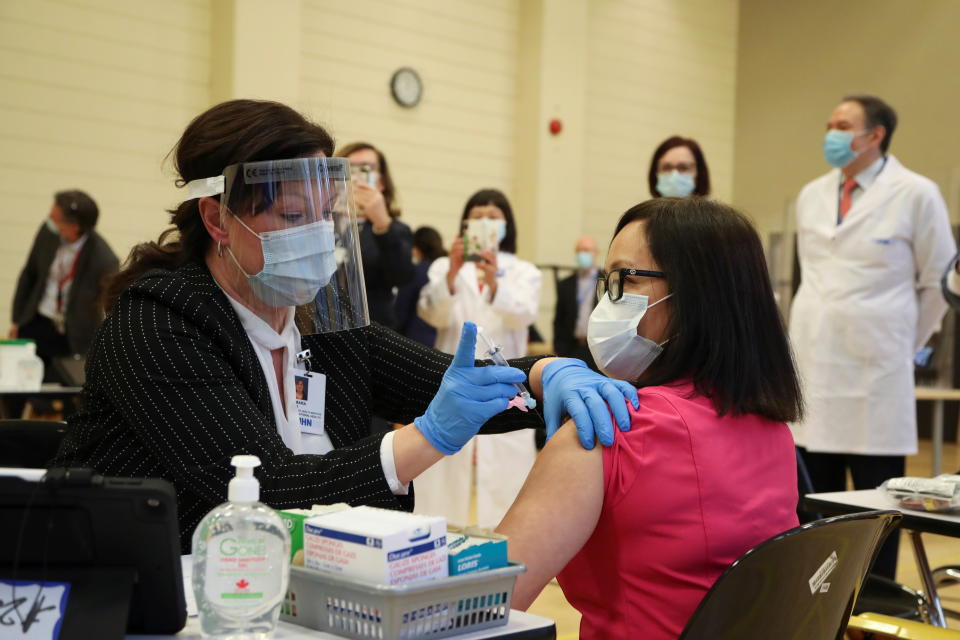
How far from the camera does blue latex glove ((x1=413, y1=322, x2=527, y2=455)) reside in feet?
4.63

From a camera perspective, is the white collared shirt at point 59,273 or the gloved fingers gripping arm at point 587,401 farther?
the white collared shirt at point 59,273

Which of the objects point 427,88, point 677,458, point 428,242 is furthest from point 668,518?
point 427,88

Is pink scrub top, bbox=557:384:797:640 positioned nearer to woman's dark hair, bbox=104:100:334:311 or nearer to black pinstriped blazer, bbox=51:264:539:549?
black pinstriped blazer, bbox=51:264:539:549

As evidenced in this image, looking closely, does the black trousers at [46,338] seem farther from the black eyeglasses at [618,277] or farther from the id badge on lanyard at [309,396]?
the black eyeglasses at [618,277]

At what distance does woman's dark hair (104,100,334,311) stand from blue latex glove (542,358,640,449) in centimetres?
58

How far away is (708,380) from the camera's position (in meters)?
1.45

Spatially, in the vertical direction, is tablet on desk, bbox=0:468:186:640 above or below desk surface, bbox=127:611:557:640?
above

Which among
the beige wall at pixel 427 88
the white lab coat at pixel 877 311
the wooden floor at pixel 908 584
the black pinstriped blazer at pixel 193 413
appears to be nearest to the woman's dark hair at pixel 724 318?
the black pinstriped blazer at pixel 193 413

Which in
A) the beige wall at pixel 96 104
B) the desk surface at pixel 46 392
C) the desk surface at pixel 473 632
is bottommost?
the desk surface at pixel 46 392

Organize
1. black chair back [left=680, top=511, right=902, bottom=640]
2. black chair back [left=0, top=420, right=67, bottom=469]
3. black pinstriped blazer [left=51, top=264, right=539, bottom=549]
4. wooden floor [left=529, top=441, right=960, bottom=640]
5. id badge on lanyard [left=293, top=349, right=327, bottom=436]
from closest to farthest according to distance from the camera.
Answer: black chair back [left=680, top=511, right=902, bottom=640] < black pinstriped blazer [left=51, top=264, right=539, bottom=549] < id badge on lanyard [left=293, top=349, right=327, bottom=436] < black chair back [left=0, top=420, right=67, bottom=469] < wooden floor [left=529, top=441, right=960, bottom=640]

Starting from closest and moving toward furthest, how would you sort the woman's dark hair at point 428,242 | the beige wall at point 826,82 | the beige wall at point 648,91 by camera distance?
1. the woman's dark hair at point 428,242
2. the beige wall at point 826,82
3. the beige wall at point 648,91

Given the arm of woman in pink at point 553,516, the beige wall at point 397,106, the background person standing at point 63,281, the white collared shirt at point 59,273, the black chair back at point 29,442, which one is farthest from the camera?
the beige wall at point 397,106

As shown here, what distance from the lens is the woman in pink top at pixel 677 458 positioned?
134cm

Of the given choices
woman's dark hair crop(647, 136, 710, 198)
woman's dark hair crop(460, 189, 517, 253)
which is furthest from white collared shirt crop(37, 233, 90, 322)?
woman's dark hair crop(647, 136, 710, 198)
